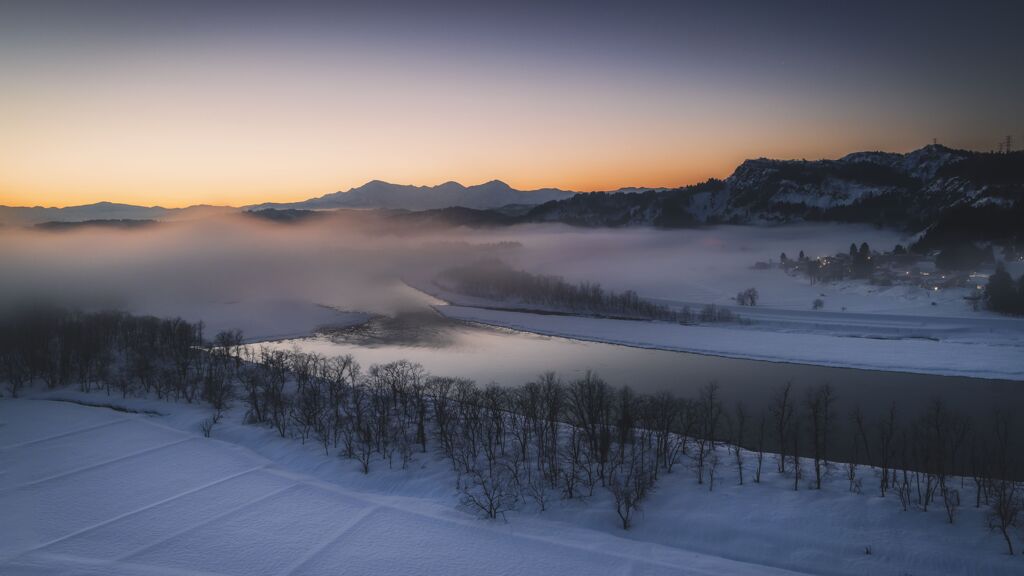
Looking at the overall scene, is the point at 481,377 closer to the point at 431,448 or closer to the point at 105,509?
the point at 431,448

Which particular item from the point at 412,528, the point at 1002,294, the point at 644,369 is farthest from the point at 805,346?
the point at 412,528

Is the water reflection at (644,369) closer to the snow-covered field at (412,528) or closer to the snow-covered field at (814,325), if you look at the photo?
the snow-covered field at (814,325)

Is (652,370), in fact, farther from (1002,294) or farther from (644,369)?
(1002,294)

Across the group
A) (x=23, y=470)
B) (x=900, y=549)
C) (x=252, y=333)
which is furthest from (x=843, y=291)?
(x=23, y=470)

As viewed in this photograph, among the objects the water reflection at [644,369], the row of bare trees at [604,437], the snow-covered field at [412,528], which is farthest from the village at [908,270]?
the snow-covered field at [412,528]

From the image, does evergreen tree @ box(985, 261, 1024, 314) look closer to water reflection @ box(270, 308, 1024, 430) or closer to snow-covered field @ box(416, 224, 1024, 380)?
snow-covered field @ box(416, 224, 1024, 380)
